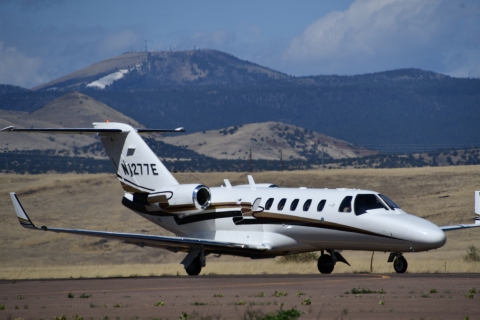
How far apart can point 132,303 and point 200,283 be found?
4442 millimetres

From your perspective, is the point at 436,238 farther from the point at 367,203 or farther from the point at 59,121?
the point at 59,121

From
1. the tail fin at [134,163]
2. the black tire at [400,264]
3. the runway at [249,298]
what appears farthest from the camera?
the tail fin at [134,163]

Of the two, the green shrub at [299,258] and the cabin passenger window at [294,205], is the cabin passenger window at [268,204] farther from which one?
the green shrub at [299,258]

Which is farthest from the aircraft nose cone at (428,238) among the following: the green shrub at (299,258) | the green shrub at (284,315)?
the green shrub at (299,258)

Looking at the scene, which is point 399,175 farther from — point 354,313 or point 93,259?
point 354,313

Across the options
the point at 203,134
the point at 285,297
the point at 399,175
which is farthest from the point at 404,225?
the point at 203,134

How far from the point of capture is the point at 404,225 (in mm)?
22625

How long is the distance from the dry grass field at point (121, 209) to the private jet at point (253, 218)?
11.3m

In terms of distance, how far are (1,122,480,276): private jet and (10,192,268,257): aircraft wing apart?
0.03m

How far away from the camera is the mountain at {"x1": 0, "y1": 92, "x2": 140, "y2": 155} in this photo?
13538 cm

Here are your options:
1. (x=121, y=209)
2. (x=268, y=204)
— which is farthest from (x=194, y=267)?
(x=121, y=209)

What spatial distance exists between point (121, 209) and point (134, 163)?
30.5 meters

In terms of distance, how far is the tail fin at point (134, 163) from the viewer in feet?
92.0

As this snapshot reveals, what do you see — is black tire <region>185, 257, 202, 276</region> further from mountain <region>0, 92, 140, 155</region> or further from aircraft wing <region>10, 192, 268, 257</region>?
mountain <region>0, 92, 140, 155</region>
